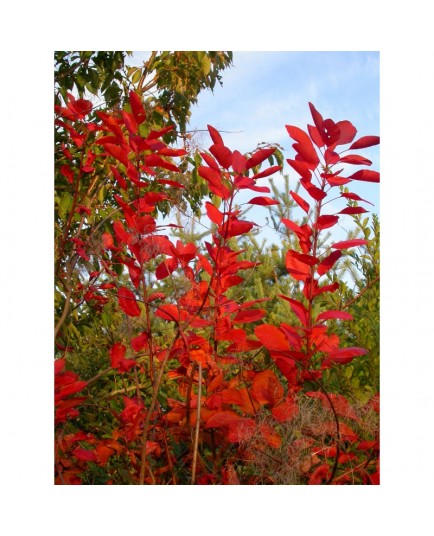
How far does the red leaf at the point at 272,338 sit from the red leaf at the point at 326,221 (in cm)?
24

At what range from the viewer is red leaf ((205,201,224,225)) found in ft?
4.89

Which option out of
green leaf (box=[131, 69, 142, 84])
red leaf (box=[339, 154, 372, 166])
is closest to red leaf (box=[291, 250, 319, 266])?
red leaf (box=[339, 154, 372, 166])

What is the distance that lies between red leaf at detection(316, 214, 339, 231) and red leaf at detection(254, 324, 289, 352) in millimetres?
242

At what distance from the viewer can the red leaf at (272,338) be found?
147 centimetres

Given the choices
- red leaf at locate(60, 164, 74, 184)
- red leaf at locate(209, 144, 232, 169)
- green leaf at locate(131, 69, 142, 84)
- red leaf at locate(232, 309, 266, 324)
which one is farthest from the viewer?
green leaf at locate(131, 69, 142, 84)

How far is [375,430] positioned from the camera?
153 cm

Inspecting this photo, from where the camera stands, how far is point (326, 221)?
1.48 metres

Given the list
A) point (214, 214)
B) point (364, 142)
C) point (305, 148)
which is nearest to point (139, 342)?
point (214, 214)

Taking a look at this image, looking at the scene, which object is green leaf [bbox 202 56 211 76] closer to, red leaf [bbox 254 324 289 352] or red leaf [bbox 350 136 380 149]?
red leaf [bbox 350 136 380 149]

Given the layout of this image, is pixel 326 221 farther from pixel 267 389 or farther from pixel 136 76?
pixel 136 76

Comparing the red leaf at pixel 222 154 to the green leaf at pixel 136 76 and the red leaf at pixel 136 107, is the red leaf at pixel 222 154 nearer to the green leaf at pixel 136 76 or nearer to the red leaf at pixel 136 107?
the red leaf at pixel 136 107
